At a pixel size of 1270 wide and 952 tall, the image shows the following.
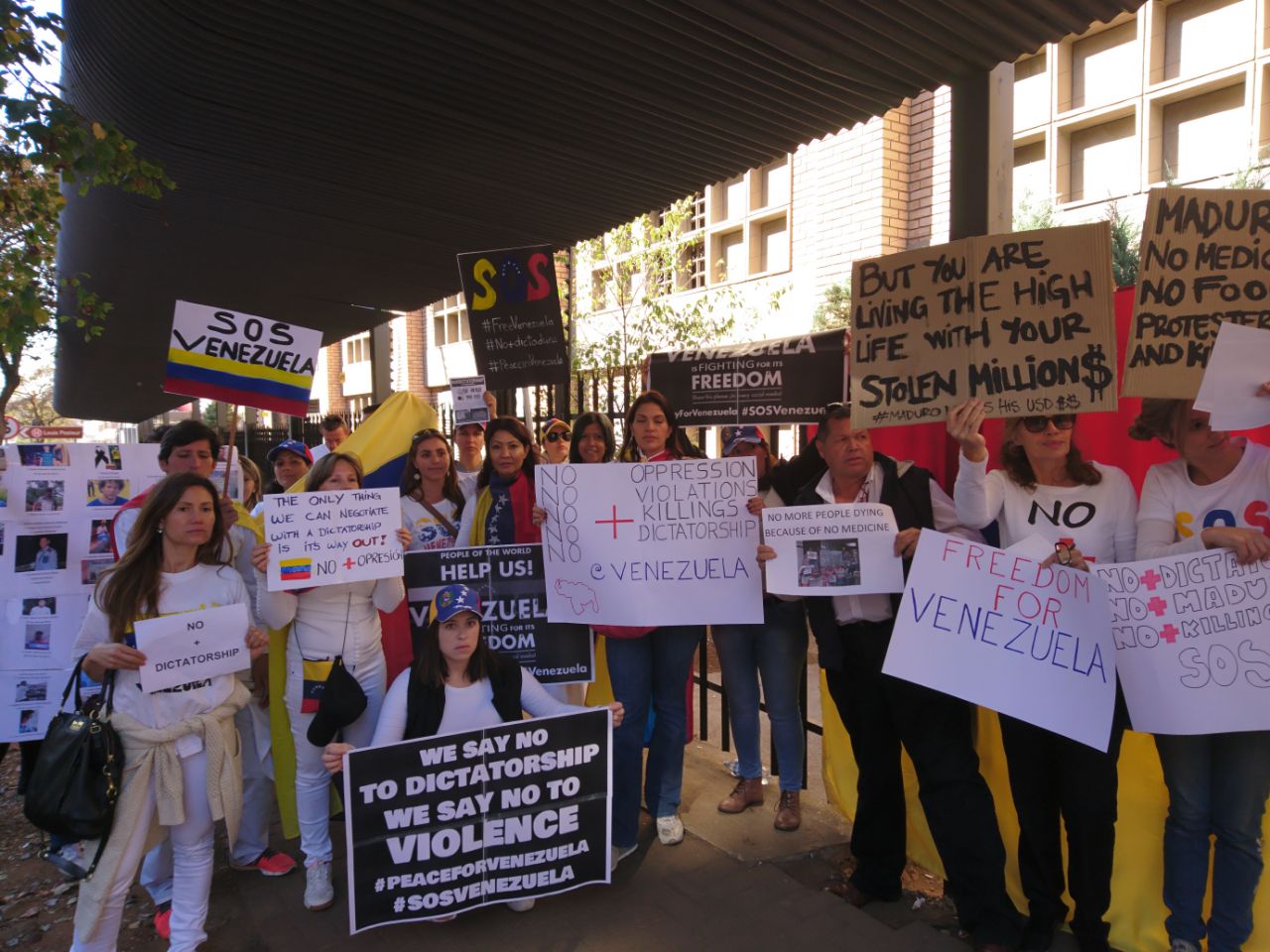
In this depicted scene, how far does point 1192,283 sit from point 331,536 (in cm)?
335

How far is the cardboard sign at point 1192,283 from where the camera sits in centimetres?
271

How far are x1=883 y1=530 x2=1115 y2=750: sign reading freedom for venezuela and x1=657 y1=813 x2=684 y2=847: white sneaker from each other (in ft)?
5.08

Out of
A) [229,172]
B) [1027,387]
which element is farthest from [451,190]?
[1027,387]

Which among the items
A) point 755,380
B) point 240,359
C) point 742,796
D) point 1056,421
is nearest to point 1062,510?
point 1056,421

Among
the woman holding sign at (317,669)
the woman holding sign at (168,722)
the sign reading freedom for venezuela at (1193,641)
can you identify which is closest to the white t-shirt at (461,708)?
the woman holding sign at (317,669)

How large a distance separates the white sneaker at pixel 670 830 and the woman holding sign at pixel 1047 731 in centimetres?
155

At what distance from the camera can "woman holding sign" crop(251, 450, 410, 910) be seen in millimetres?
3557

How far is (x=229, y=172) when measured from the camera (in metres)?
5.75

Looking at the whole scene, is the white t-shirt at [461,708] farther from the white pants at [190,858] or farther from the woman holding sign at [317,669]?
the white pants at [190,858]

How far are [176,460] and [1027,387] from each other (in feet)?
12.6

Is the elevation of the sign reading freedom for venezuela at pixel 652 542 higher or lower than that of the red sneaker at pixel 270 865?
higher

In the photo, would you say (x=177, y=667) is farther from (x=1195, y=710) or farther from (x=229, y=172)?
(x=229, y=172)

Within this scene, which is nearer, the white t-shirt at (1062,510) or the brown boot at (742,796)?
the white t-shirt at (1062,510)

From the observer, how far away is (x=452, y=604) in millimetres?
3400
